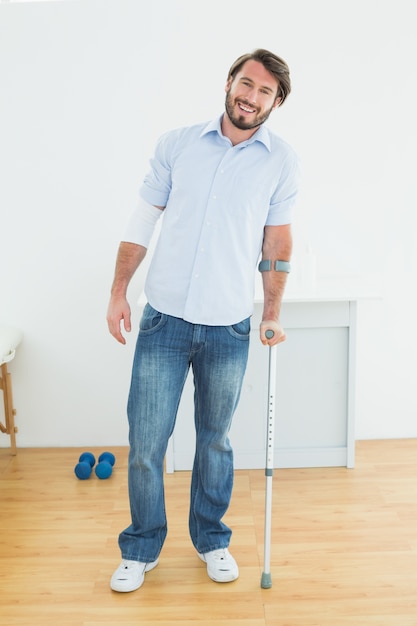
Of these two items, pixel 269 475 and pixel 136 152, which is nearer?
pixel 269 475

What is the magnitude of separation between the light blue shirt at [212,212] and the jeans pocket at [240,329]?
0.02 meters

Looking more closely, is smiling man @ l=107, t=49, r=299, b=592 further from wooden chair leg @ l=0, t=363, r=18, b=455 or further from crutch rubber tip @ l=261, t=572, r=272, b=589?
wooden chair leg @ l=0, t=363, r=18, b=455

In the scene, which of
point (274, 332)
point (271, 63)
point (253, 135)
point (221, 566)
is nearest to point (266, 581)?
point (221, 566)

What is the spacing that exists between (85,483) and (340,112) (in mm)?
1750

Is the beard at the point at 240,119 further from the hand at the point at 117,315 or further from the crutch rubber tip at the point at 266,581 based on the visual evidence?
the crutch rubber tip at the point at 266,581

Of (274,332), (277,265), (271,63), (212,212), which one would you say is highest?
(271,63)

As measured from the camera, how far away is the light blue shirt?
A: 2158 millimetres

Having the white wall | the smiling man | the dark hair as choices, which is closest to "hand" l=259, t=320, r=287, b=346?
the smiling man

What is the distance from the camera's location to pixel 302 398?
3.11 metres

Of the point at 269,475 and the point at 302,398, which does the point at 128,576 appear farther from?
the point at 302,398

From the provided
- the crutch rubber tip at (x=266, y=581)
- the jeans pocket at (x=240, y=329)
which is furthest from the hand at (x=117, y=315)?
the crutch rubber tip at (x=266, y=581)

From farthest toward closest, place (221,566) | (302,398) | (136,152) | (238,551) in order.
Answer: (136,152), (302,398), (238,551), (221,566)

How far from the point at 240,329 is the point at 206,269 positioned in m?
0.21

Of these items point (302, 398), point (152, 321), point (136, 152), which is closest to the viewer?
point (152, 321)
